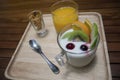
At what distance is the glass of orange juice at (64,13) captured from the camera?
2.27ft

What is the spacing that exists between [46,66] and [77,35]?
16 cm

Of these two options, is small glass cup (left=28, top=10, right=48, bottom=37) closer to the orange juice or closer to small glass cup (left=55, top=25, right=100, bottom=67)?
the orange juice

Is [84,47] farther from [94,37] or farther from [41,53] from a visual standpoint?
[41,53]

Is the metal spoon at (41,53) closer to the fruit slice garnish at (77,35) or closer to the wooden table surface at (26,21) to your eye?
the fruit slice garnish at (77,35)

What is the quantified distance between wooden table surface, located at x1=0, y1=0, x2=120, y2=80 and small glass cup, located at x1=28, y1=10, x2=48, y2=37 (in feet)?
0.88

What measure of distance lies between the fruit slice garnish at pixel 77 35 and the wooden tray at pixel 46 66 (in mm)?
97

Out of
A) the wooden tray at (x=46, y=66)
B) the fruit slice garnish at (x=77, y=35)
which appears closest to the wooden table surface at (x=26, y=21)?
the wooden tray at (x=46, y=66)

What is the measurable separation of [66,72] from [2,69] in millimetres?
414

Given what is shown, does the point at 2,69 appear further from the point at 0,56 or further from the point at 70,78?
the point at 70,78

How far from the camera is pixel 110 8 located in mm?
1118

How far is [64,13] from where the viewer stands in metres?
0.74

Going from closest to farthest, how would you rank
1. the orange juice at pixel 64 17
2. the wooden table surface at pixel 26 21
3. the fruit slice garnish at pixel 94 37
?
the fruit slice garnish at pixel 94 37 < the orange juice at pixel 64 17 < the wooden table surface at pixel 26 21

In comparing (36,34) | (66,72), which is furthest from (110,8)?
(66,72)

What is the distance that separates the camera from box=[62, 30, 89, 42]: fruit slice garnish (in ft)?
1.85
